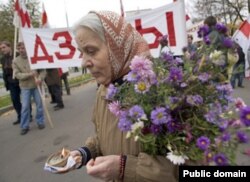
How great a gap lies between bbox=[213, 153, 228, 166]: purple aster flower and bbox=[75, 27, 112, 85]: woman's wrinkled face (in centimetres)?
64

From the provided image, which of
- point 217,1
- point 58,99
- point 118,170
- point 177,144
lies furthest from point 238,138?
point 217,1

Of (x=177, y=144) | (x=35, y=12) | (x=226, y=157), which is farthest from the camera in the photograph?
(x=35, y=12)

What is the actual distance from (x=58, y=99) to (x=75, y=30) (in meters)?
8.83

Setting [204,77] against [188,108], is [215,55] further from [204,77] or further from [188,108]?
[188,108]

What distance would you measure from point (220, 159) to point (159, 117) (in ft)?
0.76

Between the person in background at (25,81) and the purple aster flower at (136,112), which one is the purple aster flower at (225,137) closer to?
the purple aster flower at (136,112)

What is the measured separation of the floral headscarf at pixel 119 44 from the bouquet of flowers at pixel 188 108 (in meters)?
0.28

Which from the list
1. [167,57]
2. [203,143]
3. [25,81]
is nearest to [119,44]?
[167,57]

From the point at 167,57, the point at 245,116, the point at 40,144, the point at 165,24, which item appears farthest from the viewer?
the point at 40,144

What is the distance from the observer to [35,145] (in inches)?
250

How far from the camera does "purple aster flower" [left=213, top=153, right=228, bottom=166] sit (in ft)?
3.51

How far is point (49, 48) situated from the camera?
707 cm

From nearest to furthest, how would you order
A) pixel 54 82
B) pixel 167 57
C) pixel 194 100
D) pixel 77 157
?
pixel 194 100 → pixel 167 57 → pixel 77 157 → pixel 54 82

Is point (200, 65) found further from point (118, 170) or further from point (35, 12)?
point (35, 12)
